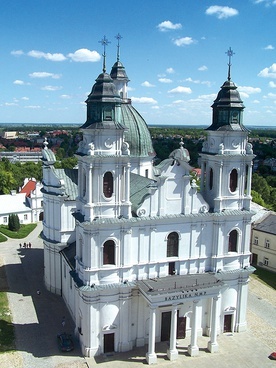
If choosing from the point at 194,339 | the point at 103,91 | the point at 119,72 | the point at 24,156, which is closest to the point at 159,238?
the point at 194,339

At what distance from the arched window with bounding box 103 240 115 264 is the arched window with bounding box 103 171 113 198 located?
3286mm

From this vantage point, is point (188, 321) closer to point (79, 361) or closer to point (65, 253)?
point (79, 361)

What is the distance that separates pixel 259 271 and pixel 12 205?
135 feet

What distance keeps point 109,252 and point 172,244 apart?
4.82 metres

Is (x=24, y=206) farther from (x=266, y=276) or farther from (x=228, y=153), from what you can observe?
(x=228, y=153)

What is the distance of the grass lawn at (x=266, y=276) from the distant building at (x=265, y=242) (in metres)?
1.01

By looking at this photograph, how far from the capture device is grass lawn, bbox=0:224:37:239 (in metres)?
60.4

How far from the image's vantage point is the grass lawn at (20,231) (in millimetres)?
60444

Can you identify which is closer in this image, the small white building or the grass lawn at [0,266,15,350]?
the grass lawn at [0,266,15,350]

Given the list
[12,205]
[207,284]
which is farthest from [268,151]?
[207,284]

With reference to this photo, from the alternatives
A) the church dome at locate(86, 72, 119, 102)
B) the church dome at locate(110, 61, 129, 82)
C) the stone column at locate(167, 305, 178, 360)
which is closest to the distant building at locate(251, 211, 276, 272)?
the stone column at locate(167, 305, 178, 360)

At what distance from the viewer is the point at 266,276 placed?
46.4m

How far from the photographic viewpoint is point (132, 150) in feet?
132

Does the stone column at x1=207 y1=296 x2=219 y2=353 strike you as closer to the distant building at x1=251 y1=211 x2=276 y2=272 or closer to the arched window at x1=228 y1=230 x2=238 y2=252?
the arched window at x1=228 y1=230 x2=238 y2=252
